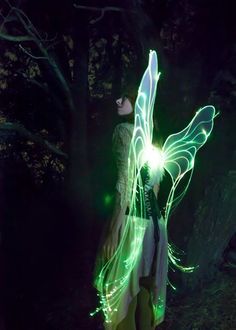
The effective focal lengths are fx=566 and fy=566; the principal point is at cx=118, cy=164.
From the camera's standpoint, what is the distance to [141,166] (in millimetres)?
5707

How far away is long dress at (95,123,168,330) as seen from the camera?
→ 5684mm

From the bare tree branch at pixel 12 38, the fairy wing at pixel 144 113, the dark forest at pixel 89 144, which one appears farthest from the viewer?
the dark forest at pixel 89 144

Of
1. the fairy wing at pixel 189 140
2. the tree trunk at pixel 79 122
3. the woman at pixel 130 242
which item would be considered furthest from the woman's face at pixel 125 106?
the tree trunk at pixel 79 122

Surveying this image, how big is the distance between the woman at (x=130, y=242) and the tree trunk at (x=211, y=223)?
2.08 m

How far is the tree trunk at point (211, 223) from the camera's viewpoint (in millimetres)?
8211

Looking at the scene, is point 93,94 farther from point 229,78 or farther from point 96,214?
point 229,78

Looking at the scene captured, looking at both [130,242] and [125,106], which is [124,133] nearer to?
[125,106]

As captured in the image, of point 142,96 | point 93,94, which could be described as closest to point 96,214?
point 93,94

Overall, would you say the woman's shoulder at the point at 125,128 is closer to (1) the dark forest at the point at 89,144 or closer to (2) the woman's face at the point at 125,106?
(2) the woman's face at the point at 125,106

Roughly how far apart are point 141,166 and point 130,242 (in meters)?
0.79

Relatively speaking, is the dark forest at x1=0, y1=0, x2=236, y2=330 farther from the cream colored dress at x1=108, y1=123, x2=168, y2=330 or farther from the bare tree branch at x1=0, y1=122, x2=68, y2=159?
the cream colored dress at x1=108, y1=123, x2=168, y2=330

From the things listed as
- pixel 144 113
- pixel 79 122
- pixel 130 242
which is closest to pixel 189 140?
pixel 144 113

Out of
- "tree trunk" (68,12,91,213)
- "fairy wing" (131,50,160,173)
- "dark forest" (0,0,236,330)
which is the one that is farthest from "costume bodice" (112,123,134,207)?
"tree trunk" (68,12,91,213)

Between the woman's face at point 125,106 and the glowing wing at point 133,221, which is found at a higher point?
the woman's face at point 125,106
